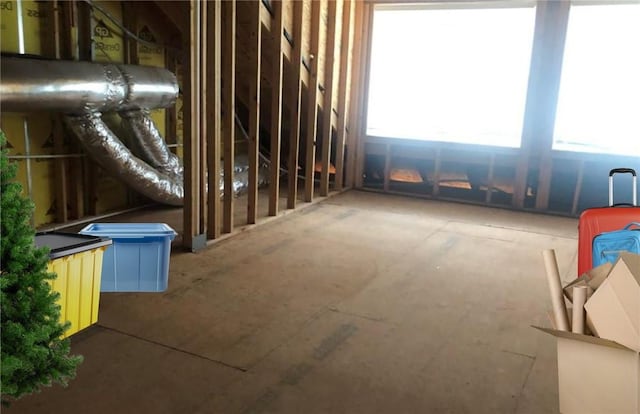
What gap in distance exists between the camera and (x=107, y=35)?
448 centimetres

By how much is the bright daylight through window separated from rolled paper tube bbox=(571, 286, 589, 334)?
4.08 m

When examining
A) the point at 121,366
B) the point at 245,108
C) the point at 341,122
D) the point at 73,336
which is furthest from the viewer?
the point at 245,108

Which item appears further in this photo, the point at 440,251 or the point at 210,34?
the point at 440,251

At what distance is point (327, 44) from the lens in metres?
5.54

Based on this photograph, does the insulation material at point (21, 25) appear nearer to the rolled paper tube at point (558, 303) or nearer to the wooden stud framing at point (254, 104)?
the wooden stud framing at point (254, 104)

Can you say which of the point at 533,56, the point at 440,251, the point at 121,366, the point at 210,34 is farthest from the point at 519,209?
the point at 121,366

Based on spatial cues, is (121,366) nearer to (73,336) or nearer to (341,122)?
(73,336)

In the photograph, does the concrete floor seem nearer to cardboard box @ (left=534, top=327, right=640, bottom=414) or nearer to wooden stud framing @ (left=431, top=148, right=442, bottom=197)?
cardboard box @ (left=534, top=327, right=640, bottom=414)

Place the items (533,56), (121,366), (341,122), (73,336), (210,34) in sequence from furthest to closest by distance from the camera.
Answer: (341,122) < (533,56) < (210,34) < (73,336) < (121,366)

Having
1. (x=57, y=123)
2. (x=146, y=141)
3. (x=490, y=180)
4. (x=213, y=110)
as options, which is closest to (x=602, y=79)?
(x=490, y=180)

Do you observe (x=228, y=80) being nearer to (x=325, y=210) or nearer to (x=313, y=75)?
(x=313, y=75)

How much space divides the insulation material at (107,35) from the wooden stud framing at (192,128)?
1.18m

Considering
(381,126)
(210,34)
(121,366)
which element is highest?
(210,34)

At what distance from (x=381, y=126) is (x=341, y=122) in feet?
1.54
